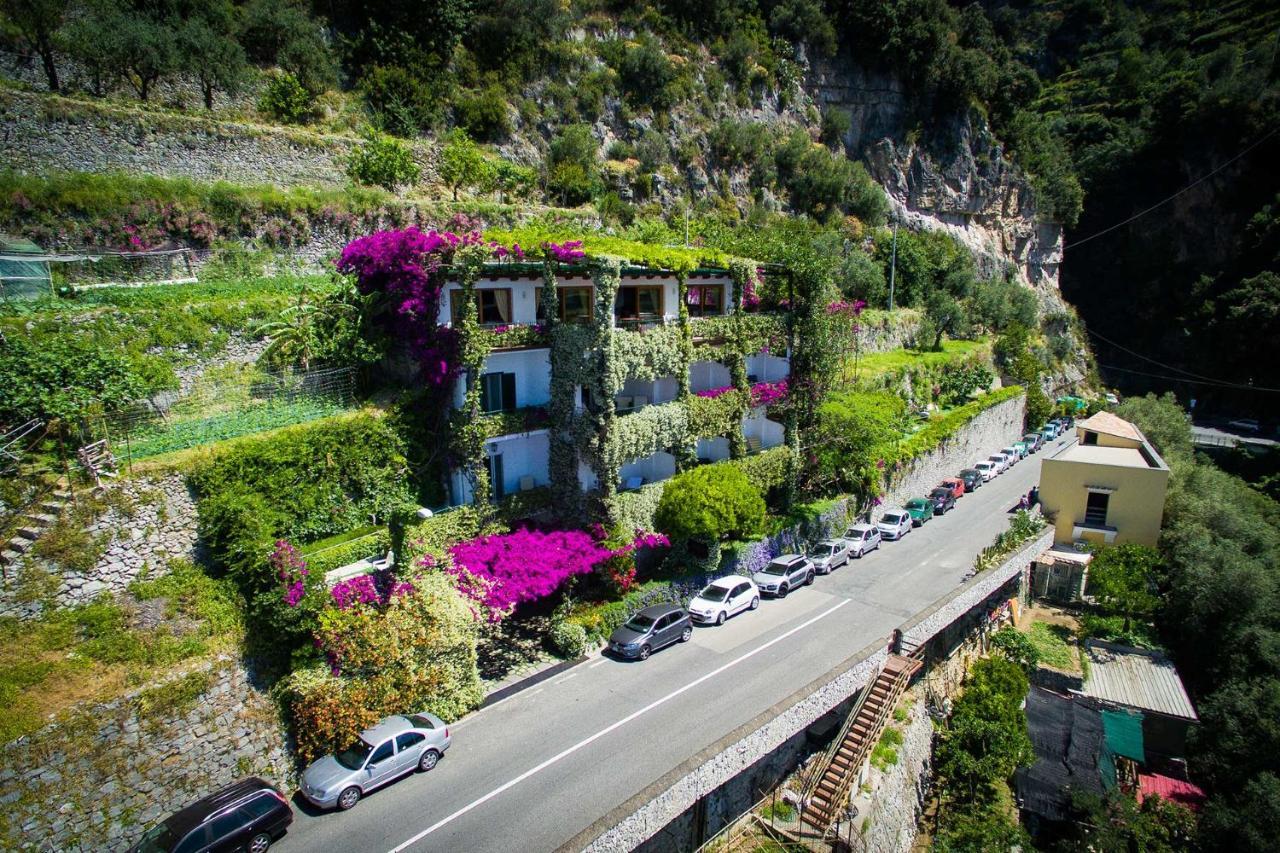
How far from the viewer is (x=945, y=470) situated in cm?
3941

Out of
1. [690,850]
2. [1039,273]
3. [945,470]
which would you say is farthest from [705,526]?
[1039,273]

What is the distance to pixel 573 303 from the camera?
80.8 ft

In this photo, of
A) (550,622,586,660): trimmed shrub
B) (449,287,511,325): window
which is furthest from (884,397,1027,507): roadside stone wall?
(449,287,511,325): window

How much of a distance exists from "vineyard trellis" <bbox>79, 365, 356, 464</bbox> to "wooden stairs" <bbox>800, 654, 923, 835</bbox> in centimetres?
1781

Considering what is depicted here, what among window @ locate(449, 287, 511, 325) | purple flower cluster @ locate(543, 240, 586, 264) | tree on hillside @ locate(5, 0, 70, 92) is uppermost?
tree on hillside @ locate(5, 0, 70, 92)

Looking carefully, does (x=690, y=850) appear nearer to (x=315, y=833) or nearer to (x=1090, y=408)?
(x=315, y=833)

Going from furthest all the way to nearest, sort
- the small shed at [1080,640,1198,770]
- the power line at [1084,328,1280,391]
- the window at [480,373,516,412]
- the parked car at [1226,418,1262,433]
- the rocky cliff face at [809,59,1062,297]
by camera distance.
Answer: the rocky cliff face at [809,59,1062,297] → the power line at [1084,328,1280,391] → the parked car at [1226,418,1262,433] → the window at [480,373,516,412] → the small shed at [1080,640,1198,770]

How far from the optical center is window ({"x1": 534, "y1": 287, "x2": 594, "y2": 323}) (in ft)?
79.0

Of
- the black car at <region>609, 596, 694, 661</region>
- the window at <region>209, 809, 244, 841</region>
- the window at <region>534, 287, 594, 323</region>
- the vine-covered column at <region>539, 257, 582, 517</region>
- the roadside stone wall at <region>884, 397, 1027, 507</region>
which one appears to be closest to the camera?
the window at <region>209, 809, 244, 841</region>

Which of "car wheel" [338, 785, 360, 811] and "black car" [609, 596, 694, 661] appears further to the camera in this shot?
"black car" [609, 596, 694, 661]

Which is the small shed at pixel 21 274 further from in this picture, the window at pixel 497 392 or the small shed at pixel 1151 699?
the small shed at pixel 1151 699

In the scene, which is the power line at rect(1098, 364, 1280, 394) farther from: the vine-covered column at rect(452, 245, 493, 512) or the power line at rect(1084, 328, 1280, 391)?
the vine-covered column at rect(452, 245, 493, 512)

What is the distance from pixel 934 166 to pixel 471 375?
67.2m

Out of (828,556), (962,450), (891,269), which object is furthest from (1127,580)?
(891,269)
